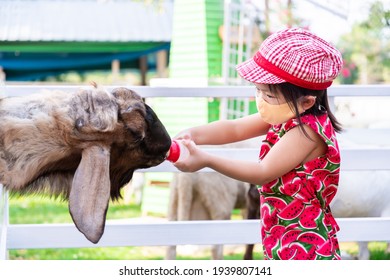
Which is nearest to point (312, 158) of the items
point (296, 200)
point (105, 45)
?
point (296, 200)

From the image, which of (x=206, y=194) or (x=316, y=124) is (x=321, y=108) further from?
(x=206, y=194)

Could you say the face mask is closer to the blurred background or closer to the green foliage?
the blurred background

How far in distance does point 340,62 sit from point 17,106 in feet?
4.51

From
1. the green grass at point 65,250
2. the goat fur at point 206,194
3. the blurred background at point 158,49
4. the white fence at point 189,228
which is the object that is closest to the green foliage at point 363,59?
the blurred background at point 158,49

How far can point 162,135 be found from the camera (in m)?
3.15

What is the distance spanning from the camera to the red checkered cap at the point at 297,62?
297cm

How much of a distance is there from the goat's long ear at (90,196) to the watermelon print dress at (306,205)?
0.82 meters

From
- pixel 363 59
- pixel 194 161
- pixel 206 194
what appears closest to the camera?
pixel 194 161

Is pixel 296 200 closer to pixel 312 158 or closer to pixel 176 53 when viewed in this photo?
pixel 312 158

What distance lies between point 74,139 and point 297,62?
968 mm

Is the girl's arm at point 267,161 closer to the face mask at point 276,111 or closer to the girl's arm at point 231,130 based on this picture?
the face mask at point 276,111

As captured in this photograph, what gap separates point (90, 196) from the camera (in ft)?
8.80

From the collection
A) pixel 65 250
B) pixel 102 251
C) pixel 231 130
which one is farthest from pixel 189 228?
pixel 65 250

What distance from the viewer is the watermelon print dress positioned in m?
3.12
